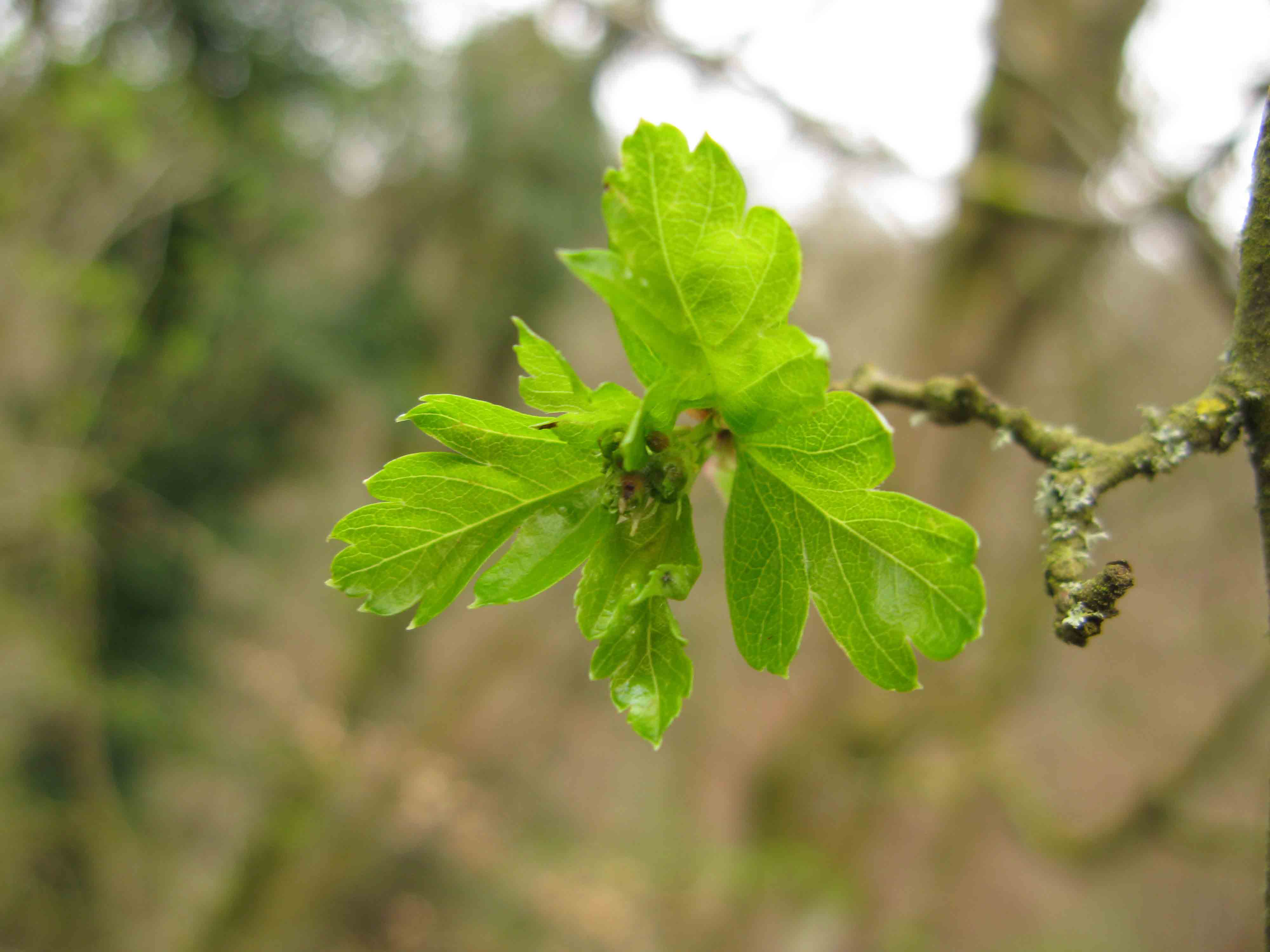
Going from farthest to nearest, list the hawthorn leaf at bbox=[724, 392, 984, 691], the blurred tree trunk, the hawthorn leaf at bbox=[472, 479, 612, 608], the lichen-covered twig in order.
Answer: the blurred tree trunk → the hawthorn leaf at bbox=[472, 479, 612, 608] → the hawthorn leaf at bbox=[724, 392, 984, 691] → the lichen-covered twig

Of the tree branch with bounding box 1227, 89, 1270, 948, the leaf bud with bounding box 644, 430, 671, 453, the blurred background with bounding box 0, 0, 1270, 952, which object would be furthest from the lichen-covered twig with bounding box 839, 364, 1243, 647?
the blurred background with bounding box 0, 0, 1270, 952

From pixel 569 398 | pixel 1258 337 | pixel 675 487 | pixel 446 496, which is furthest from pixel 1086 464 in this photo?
pixel 446 496

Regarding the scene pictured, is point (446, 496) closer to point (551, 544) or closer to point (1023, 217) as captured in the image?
point (551, 544)

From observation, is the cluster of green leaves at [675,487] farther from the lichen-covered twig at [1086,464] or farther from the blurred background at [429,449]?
the blurred background at [429,449]

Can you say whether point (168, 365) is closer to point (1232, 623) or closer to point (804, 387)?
point (804, 387)

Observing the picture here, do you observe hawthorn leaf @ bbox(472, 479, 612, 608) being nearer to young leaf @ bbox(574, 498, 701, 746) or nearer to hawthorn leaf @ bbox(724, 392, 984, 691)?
young leaf @ bbox(574, 498, 701, 746)
